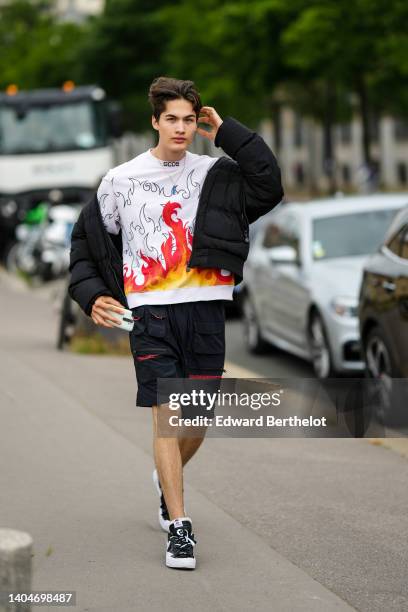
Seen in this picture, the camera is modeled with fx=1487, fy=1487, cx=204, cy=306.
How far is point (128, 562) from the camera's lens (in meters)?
5.50

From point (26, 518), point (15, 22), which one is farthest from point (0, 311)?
point (15, 22)

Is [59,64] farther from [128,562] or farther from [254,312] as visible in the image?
[128,562]

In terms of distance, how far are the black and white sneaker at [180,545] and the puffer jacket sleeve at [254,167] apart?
46.4 inches

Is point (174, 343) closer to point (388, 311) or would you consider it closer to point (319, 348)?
point (388, 311)

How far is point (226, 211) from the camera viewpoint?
18.1 ft

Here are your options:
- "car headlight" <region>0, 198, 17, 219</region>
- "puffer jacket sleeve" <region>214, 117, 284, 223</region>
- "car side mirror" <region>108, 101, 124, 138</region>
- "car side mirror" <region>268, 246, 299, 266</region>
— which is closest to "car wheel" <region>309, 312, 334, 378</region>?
"car side mirror" <region>268, 246, 299, 266</region>

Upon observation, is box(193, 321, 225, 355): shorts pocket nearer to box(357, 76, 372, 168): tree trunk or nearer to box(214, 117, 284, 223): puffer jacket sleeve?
box(214, 117, 284, 223): puffer jacket sleeve

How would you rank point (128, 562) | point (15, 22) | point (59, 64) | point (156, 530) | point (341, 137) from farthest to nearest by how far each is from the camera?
point (15, 22), point (341, 137), point (59, 64), point (156, 530), point (128, 562)

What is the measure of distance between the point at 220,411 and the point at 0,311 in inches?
607

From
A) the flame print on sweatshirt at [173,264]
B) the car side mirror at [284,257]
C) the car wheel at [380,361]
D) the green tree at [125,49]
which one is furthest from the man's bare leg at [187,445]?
the green tree at [125,49]

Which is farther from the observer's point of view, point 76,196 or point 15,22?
point 15,22

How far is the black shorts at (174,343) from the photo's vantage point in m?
5.55

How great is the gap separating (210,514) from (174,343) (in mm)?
1151

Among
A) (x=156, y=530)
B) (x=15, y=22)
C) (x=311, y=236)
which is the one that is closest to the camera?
(x=156, y=530)
